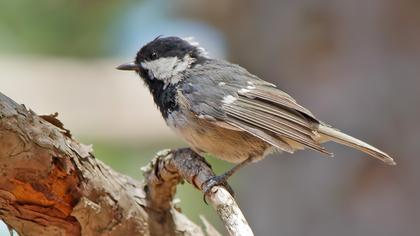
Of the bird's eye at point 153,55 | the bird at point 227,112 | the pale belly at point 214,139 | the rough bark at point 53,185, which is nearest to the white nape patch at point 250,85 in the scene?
the bird at point 227,112

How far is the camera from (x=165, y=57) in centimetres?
258

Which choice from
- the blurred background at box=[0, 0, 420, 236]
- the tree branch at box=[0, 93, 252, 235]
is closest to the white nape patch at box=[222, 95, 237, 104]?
the tree branch at box=[0, 93, 252, 235]

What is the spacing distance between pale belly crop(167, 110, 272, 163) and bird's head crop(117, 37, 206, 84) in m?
0.25

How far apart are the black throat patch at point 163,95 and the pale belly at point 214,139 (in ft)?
0.16

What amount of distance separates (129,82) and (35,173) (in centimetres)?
270

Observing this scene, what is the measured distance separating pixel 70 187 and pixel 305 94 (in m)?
2.11

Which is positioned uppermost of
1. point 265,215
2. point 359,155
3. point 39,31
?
point 39,31

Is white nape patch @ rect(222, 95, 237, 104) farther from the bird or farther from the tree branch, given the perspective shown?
the tree branch

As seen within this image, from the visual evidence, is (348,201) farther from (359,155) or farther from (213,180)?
(213,180)

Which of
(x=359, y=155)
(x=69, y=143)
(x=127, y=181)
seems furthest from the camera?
(x=359, y=155)

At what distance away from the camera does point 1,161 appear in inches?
67.0

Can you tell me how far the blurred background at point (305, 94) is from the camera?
3500 mm

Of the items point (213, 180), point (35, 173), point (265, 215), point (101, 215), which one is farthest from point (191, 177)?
point (265, 215)

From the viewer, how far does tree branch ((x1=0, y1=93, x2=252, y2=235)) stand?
1.73 m
